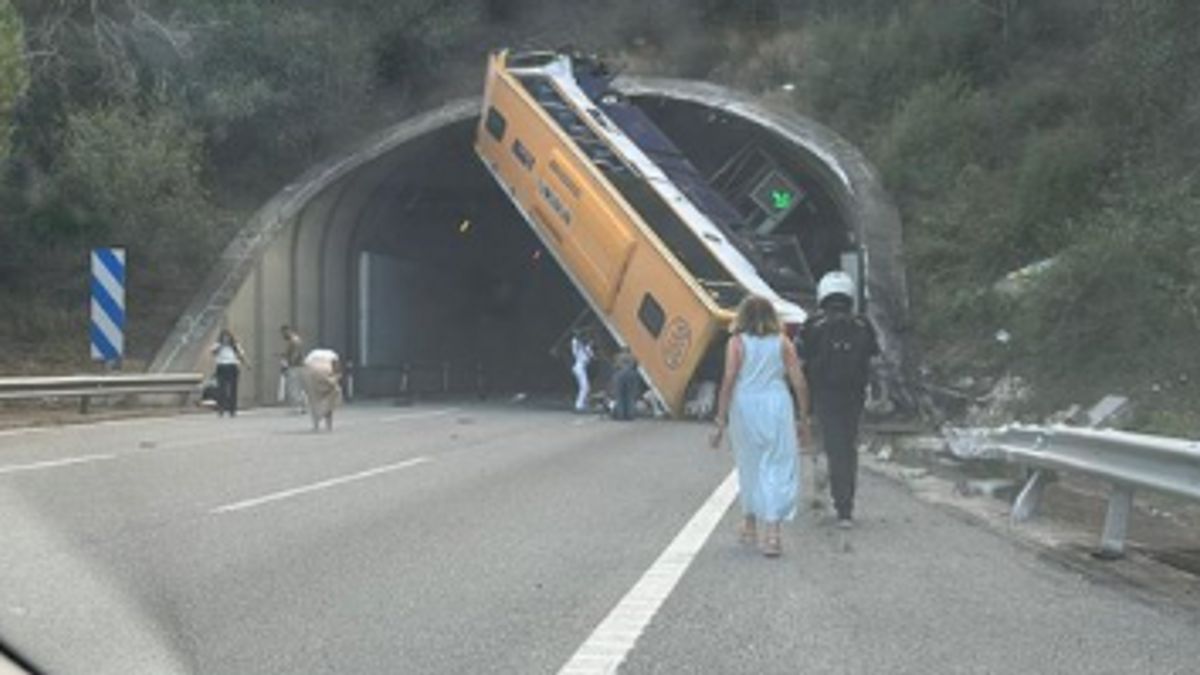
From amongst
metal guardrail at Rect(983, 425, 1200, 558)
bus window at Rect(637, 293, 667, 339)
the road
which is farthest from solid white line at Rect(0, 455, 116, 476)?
bus window at Rect(637, 293, 667, 339)

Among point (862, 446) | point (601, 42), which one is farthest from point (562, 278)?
point (862, 446)

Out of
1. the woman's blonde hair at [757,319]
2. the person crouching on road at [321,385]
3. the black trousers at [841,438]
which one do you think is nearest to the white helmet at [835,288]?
the black trousers at [841,438]

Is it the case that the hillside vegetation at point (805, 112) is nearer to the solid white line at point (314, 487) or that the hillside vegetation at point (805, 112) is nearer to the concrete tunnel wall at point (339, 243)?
the concrete tunnel wall at point (339, 243)

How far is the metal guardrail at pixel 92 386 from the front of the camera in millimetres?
20312

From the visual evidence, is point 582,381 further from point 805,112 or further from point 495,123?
point 805,112

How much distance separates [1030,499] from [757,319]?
121 inches

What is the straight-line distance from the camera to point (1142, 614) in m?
7.50

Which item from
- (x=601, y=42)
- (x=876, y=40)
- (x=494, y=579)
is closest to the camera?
(x=494, y=579)

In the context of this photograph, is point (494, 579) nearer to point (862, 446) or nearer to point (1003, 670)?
point (1003, 670)

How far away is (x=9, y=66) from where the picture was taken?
73.2ft

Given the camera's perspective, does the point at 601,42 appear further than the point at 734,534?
Yes

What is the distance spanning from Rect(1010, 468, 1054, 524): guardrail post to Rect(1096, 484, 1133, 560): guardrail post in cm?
167

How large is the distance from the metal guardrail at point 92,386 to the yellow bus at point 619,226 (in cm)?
665

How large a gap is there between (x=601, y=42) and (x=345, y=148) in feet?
30.5
